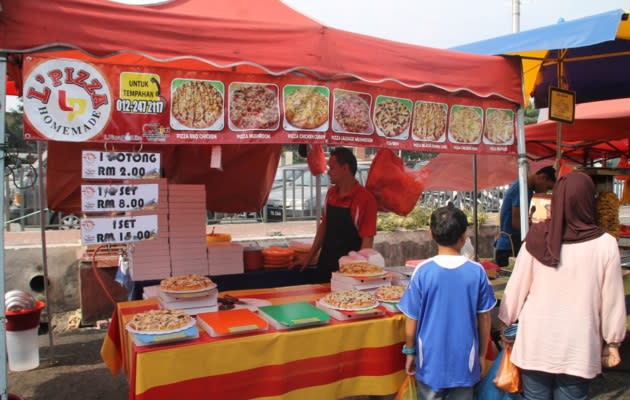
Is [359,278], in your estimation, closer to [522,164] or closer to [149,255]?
[522,164]

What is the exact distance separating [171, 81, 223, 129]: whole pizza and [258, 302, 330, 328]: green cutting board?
116 centimetres

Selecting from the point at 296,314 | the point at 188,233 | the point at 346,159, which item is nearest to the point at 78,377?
the point at 188,233

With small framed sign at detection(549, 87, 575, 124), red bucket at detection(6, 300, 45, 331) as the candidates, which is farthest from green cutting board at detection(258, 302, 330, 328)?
red bucket at detection(6, 300, 45, 331)

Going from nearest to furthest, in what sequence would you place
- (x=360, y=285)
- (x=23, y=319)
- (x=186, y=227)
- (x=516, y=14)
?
(x=360, y=285)
(x=186, y=227)
(x=23, y=319)
(x=516, y=14)

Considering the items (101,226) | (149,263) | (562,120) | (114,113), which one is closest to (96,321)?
(149,263)

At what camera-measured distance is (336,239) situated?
163 inches

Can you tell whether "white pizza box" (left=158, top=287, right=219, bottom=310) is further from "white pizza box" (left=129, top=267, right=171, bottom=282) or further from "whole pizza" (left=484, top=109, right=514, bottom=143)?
"whole pizza" (left=484, top=109, right=514, bottom=143)

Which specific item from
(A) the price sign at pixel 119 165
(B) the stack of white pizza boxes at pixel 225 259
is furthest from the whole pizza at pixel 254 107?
(B) the stack of white pizza boxes at pixel 225 259

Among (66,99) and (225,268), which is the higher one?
(66,99)

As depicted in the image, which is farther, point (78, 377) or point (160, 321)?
point (78, 377)

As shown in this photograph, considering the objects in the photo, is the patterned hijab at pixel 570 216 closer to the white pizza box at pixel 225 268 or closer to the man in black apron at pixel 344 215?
the man in black apron at pixel 344 215

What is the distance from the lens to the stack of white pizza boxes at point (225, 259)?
4.02 metres

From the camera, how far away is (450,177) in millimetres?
6559

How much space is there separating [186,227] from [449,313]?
90.2 inches
